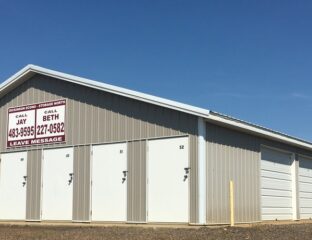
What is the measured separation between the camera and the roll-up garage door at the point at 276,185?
20.0 m

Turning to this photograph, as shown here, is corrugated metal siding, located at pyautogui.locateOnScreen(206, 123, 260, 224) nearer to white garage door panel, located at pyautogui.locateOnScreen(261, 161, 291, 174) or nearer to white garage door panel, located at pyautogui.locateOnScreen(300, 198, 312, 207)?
white garage door panel, located at pyautogui.locateOnScreen(261, 161, 291, 174)

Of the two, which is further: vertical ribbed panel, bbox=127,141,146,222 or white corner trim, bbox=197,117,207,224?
vertical ribbed panel, bbox=127,141,146,222

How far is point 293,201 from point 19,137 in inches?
424

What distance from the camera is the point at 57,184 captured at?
19.6 m

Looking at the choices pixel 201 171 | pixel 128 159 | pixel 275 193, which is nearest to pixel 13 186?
pixel 128 159

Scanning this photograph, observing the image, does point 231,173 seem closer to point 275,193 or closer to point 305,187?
point 275,193

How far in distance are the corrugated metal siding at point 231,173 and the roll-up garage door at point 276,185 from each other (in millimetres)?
815

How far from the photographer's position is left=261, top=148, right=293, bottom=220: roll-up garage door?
65.5ft

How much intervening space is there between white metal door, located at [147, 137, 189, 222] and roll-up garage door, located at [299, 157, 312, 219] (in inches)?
338

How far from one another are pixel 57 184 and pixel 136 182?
11.4ft

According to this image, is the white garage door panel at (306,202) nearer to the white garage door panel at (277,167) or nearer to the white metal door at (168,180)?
the white garage door panel at (277,167)

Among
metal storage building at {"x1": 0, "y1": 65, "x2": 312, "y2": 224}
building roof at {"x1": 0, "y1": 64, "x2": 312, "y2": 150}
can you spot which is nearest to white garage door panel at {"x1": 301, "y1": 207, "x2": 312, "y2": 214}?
metal storage building at {"x1": 0, "y1": 65, "x2": 312, "y2": 224}

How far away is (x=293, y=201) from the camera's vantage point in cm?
2262

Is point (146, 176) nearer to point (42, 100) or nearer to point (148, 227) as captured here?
point (148, 227)
